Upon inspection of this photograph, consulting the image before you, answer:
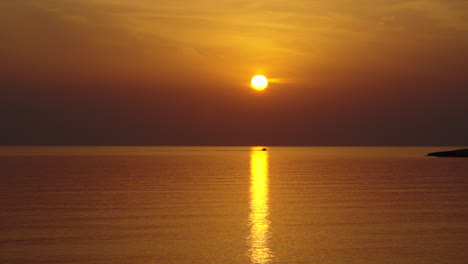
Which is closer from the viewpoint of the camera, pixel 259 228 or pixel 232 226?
pixel 259 228

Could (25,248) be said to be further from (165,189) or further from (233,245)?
(165,189)

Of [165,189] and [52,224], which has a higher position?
[165,189]

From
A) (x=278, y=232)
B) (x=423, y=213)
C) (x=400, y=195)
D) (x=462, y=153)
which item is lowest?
(x=278, y=232)

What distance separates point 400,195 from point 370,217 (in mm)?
Answer: 14844

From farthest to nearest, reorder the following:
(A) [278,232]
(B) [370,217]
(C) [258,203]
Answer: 1. (C) [258,203]
2. (B) [370,217]
3. (A) [278,232]

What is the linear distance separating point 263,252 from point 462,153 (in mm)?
174593

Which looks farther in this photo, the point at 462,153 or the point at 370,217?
the point at 462,153

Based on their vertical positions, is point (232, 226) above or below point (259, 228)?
above

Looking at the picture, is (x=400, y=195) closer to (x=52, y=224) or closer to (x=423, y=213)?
(x=423, y=213)

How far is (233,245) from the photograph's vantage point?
75.4 ft

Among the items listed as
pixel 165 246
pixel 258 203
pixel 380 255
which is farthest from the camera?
pixel 258 203

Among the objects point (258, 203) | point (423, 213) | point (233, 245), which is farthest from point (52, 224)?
point (423, 213)

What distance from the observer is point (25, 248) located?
2181 centimetres

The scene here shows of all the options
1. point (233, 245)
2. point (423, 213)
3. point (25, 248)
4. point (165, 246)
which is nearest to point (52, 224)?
point (25, 248)
